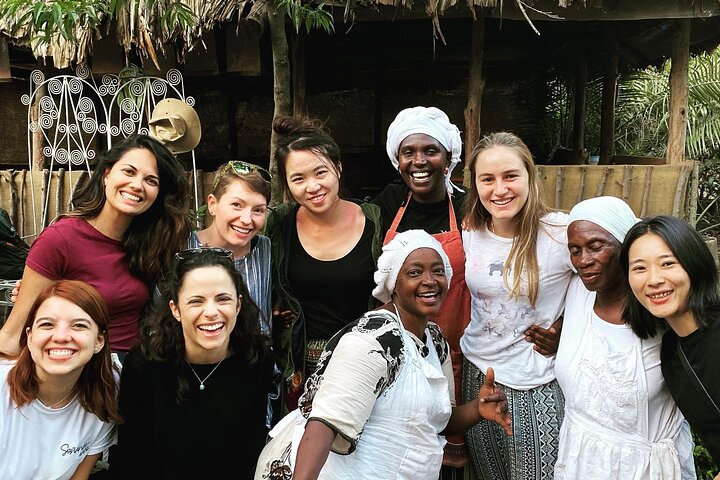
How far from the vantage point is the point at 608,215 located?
213 cm

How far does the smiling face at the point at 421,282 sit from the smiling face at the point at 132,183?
1226 mm

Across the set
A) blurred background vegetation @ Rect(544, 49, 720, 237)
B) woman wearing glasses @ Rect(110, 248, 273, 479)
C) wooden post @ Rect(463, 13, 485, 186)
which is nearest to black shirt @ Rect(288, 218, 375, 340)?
woman wearing glasses @ Rect(110, 248, 273, 479)

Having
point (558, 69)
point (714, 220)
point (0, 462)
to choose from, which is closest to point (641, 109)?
point (714, 220)

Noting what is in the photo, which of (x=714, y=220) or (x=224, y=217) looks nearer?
(x=224, y=217)

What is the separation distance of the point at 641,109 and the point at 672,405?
1036 cm

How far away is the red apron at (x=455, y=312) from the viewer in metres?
2.63

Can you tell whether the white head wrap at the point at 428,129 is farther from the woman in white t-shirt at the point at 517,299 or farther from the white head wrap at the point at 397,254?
the white head wrap at the point at 397,254

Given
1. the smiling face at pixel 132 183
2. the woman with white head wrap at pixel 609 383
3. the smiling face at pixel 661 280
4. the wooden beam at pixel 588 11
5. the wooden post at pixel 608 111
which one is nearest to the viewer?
the smiling face at pixel 661 280

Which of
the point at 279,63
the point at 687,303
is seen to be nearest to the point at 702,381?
the point at 687,303

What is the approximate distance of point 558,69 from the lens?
28.6 feet

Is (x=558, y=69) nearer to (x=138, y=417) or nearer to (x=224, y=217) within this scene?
(x=224, y=217)

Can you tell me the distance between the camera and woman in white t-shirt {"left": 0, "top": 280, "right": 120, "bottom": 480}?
7.00 feet

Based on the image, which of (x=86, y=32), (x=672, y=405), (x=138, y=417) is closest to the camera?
(x=672, y=405)

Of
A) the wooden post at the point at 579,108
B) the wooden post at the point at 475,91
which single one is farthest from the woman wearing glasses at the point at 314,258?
the wooden post at the point at 579,108
